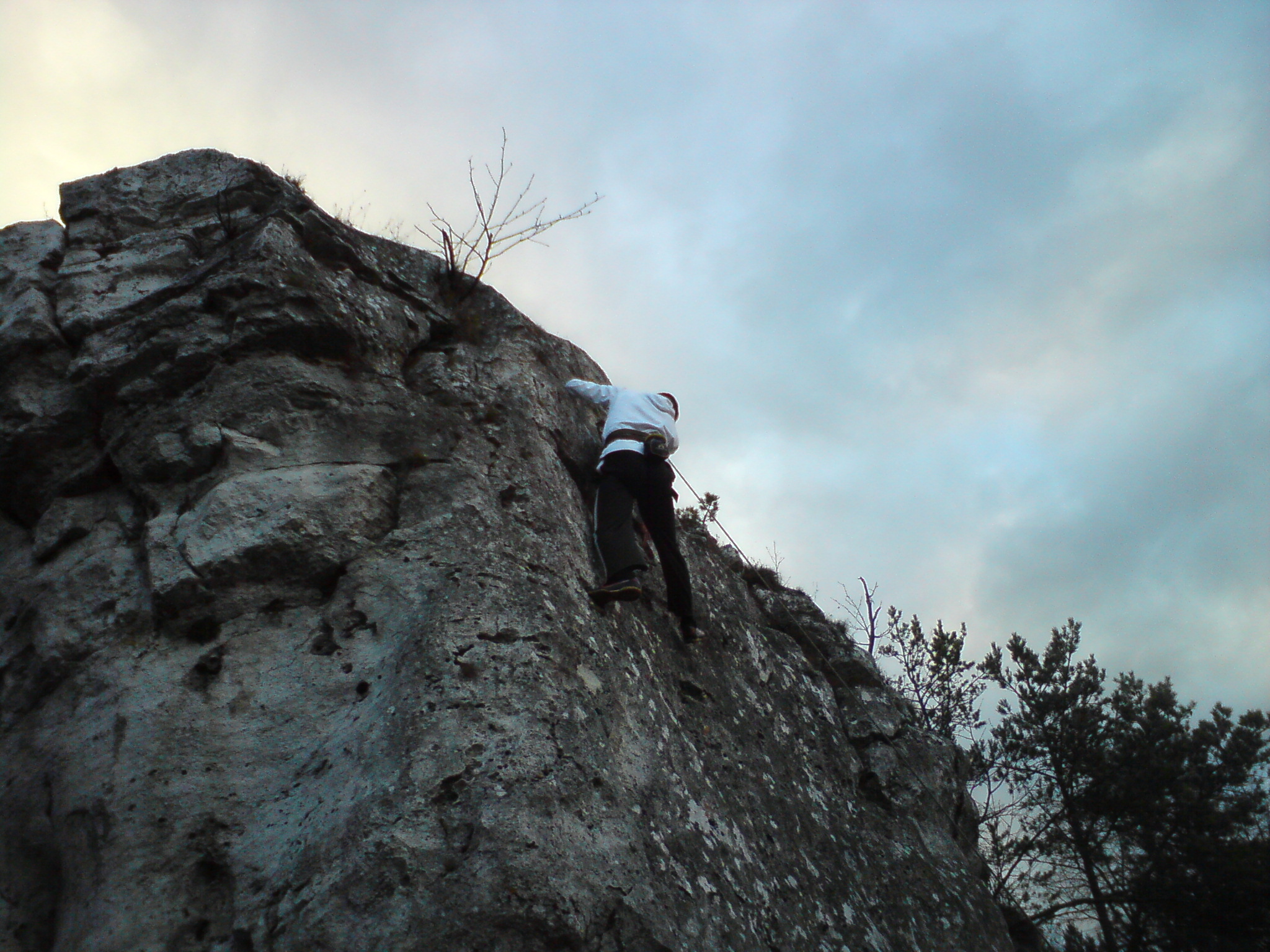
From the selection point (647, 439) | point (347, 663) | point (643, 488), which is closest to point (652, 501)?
point (643, 488)

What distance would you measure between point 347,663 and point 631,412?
121 inches

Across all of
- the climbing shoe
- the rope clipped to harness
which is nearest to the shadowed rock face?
the climbing shoe

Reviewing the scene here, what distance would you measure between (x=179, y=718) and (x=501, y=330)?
4097 millimetres

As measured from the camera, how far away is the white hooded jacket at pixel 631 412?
6.55 metres

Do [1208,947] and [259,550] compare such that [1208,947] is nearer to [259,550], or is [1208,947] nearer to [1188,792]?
[1188,792]

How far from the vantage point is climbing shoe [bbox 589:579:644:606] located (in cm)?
540

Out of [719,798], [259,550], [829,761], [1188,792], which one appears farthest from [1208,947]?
[259,550]

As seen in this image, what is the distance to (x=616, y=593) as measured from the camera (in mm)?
5422

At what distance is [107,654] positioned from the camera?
15.8 ft

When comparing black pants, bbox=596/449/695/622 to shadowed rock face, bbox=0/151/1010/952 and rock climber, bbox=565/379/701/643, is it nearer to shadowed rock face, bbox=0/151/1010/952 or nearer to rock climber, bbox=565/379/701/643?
rock climber, bbox=565/379/701/643

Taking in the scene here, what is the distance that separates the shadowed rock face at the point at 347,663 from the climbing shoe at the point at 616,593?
0.13 m

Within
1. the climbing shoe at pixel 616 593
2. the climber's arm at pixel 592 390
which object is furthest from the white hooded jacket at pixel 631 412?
the climbing shoe at pixel 616 593

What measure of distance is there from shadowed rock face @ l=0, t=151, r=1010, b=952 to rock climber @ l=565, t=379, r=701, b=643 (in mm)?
191

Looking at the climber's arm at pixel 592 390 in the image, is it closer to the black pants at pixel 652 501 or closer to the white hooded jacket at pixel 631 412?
the white hooded jacket at pixel 631 412
